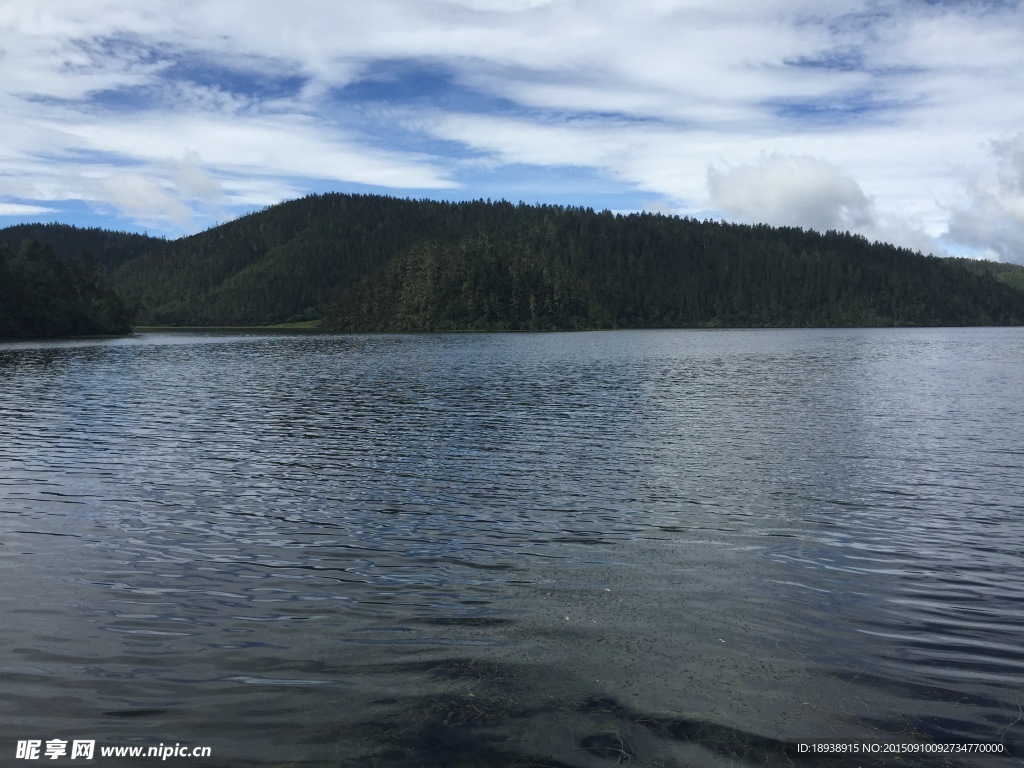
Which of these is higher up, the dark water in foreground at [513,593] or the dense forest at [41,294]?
the dense forest at [41,294]

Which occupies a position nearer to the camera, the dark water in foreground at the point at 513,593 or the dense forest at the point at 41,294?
the dark water in foreground at the point at 513,593

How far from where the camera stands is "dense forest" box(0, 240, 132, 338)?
168125 millimetres

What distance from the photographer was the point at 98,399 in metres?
55.9

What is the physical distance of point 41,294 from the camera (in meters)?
174

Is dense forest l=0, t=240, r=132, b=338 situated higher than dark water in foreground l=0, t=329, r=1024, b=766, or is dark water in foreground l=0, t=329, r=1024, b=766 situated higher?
dense forest l=0, t=240, r=132, b=338

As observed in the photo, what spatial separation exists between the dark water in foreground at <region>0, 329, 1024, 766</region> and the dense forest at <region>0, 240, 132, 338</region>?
521 ft

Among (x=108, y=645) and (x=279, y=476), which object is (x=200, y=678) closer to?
(x=108, y=645)

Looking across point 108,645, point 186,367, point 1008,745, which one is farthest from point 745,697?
point 186,367

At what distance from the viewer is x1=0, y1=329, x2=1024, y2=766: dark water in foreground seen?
10.5 meters

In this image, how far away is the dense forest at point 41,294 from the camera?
552 ft

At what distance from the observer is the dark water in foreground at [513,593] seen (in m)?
10.5

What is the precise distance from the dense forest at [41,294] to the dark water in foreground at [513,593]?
15880cm

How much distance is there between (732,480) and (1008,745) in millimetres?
17580

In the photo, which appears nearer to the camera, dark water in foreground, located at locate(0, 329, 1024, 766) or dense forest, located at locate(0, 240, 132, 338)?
dark water in foreground, located at locate(0, 329, 1024, 766)
